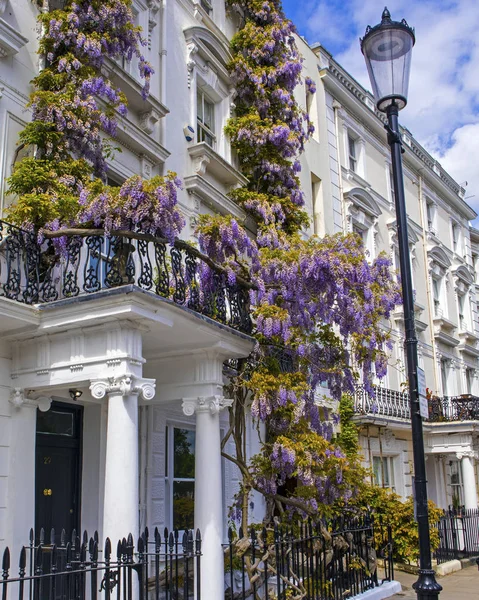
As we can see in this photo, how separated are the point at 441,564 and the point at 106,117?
1282cm

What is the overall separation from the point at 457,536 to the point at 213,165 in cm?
1181

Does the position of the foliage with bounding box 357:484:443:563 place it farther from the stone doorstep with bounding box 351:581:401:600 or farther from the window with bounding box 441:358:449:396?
the window with bounding box 441:358:449:396

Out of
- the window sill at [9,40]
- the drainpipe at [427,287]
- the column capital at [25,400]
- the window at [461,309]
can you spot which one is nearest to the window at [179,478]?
the column capital at [25,400]

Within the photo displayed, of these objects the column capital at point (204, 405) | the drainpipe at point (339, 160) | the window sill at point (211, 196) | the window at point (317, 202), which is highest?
the drainpipe at point (339, 160)

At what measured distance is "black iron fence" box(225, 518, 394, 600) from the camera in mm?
9992

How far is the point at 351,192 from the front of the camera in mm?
21922

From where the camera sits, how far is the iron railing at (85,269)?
28.9 feet

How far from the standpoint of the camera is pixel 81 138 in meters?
10.6

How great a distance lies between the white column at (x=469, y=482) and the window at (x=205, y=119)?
1365cm

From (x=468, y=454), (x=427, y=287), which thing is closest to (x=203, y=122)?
(x=468, y=454)

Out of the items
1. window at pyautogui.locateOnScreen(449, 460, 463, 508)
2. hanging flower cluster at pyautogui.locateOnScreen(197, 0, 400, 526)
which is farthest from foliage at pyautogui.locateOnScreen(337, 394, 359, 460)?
window at pyautogui.locateOnScreen(449, 460, 463, 508)

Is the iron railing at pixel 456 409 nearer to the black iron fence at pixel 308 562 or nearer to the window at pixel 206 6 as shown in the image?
the black iron fence at pixel 308 562

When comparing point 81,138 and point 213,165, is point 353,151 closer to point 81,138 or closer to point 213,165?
point 213,165

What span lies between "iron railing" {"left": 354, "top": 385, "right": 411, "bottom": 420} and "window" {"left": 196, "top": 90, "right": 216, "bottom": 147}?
7625 millimetres
